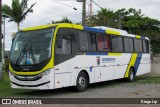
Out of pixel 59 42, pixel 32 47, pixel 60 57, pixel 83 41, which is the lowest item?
pixel 60 57

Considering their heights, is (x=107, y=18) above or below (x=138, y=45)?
above

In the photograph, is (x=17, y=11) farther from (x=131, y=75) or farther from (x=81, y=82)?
(x=81, y=82)

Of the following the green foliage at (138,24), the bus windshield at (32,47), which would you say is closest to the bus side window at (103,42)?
the bus windshield at (32,47)

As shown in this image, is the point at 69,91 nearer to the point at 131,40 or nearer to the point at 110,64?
the point at 110,64

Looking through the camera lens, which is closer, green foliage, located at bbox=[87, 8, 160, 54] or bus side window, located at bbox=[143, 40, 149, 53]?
bus side window, located at bbox=[143, 40, 149, 53]

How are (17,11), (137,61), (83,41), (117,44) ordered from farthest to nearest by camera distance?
(17,11) < (137,61) < (117,44) < (83,41)

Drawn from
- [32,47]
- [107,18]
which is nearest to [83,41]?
[32,47]

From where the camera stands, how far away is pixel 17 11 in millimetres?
41562

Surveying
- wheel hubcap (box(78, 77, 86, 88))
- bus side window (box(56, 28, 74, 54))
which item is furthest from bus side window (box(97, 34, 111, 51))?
bus side window (box(56, 28, 74, 54))

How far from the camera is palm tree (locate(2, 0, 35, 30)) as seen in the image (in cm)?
4156

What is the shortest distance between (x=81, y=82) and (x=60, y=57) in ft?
6.50

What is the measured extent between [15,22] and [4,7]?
2.20m

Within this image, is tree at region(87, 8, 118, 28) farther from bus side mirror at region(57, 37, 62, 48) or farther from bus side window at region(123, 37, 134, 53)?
bus side mirror at region(57, 37, 62, 48)

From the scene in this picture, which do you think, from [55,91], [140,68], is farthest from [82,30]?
[140,68]
